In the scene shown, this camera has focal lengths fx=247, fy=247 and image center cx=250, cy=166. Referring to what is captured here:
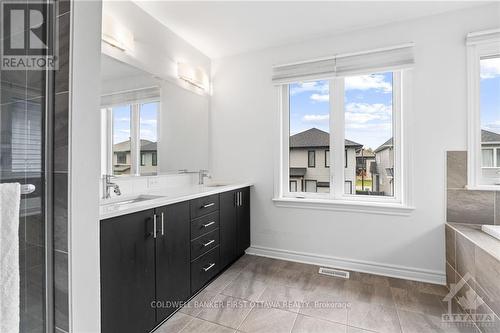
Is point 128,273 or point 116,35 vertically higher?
point 116,35

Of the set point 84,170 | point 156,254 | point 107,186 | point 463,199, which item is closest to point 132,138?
point 107,186

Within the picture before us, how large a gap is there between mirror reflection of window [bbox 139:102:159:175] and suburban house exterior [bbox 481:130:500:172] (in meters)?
2.98

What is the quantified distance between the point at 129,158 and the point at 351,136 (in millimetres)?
2223

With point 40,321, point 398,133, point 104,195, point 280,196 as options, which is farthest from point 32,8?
point 398,133

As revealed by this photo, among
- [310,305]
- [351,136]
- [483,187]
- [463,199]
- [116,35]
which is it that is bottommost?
[310,305]

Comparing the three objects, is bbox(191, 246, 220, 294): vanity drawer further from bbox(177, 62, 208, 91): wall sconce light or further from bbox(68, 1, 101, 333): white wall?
bbox(177, 62, 208, 91): wall sconce light

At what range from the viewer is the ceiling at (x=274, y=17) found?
2.16 metres

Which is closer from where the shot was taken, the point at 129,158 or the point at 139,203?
the point at 139,203

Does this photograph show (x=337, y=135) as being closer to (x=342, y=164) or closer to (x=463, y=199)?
(x=342, y=164)

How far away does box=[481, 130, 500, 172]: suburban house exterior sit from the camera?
2131 mm

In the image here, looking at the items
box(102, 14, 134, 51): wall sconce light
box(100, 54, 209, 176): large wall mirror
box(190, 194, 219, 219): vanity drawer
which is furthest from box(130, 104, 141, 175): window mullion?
box(190, 194, 219, 219): vanity drawer

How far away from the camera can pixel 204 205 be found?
212cm

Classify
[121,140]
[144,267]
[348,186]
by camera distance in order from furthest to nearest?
[348,186] → [121,140] → [144,267]

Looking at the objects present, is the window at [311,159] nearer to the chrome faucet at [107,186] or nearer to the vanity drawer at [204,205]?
the vanity drawer at [204,205]
